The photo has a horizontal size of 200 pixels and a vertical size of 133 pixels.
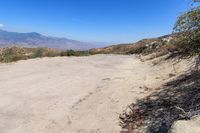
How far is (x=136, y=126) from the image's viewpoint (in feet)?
29.2

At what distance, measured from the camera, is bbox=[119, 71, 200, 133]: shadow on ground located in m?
8.36

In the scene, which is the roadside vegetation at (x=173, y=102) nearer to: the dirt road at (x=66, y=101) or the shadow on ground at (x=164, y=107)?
the shadow on ground at (x=164, y=107)

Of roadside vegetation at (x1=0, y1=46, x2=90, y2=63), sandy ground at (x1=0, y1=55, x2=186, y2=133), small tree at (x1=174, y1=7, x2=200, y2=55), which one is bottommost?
sandy ground at (x1=0, y1=55, x2=186, y2=133)

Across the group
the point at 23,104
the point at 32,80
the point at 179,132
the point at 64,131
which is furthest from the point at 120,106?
the point at 32,80

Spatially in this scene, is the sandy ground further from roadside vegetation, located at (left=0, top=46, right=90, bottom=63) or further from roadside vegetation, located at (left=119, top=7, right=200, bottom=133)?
roadside vegetation, located at (left=0, top=46, right=90, bottom=63)

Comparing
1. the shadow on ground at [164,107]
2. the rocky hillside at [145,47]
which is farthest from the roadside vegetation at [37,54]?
the shadow on ground at [164,107]

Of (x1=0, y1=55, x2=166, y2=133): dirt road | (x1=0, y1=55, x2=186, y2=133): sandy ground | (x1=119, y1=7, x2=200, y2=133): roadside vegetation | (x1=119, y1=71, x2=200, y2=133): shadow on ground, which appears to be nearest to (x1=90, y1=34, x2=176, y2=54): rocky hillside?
(x1=0, y1=55, x2=166, y2=133): dirt road

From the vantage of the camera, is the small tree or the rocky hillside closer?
the small tree

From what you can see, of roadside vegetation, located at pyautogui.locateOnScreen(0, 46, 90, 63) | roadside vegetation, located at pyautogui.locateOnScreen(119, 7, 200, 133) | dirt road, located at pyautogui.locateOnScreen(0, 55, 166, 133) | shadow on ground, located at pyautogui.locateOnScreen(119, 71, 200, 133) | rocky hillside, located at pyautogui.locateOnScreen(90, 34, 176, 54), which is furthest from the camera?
rocky hillside, located at pyautogui.locateOnScreen(90, 34, 176, 54)

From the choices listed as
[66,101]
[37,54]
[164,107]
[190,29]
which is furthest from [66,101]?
[37,54]

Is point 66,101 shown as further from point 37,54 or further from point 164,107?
point 37,54

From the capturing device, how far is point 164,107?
32.3 feet

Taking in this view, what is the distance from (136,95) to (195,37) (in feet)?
12.0

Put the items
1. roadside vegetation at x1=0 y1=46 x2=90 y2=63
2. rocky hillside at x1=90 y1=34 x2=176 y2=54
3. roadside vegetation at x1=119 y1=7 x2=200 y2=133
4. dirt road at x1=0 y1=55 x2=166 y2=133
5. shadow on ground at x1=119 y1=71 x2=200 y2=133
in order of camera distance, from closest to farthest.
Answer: shadow on ground at x1=119 y1=71 x2=200 y2=133, roadside vegetation at x1=119 y1=7 x2=200 y2=133, dirt road at x1=0 y1=55 x2=166 y2=133, roadside vegetation at x1=0 y1=46 x2=90 y2=63, rocky hillside at x1=90 y1=34 x2=176 y2=54
